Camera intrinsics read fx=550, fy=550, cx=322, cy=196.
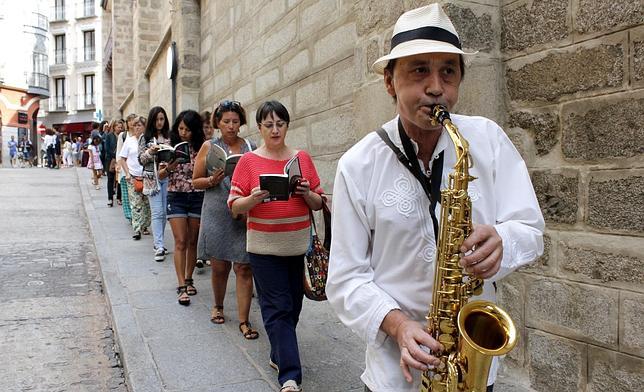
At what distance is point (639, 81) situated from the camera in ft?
8.86

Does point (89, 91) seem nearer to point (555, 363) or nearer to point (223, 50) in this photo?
point (223, 50)

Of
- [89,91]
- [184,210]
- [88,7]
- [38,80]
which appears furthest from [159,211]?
[88,7]

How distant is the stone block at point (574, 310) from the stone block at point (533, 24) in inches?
55.4

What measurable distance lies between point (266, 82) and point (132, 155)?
91.0 inches

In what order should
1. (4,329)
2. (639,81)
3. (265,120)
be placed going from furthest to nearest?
(4,329) < (265,120) < (639,81)

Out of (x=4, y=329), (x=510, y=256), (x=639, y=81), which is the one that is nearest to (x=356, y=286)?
(x=510, y=256)

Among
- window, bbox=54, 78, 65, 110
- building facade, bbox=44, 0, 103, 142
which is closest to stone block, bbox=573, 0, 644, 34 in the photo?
building facade, bbox=44, 0, 103, 142

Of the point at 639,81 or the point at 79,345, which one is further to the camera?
the point at 79,345

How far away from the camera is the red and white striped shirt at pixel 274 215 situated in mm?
3617

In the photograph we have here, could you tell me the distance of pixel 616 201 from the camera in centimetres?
283

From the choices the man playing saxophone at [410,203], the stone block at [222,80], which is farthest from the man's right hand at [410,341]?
the stone block at [222,80]

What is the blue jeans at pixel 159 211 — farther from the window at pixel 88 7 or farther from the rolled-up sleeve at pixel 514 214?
the window at pixel 88 7

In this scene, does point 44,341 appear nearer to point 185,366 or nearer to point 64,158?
point 185,366

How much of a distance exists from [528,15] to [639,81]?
885 mm
